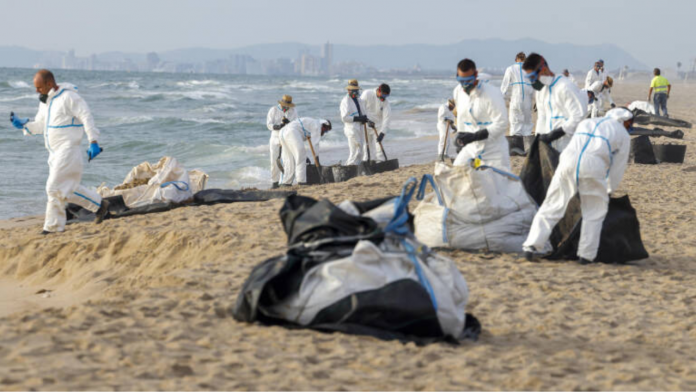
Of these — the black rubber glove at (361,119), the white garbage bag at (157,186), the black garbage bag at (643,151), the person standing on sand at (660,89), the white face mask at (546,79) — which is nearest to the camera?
the white face mask at (546,79)

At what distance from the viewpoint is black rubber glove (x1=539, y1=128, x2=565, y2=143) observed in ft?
21.8

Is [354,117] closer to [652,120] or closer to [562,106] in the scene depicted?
[562,106]

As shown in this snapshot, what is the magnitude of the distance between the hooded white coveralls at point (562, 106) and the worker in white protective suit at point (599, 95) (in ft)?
33.2

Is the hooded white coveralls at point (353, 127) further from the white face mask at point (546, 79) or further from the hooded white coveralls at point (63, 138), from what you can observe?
the white face mask at point (546, 79)

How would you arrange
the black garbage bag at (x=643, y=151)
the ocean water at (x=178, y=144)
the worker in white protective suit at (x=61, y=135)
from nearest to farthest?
the worker in white protective suit at (x=61, y=135)
the black garbage bag at (x=643, y=151)
the ocean water at (x=178, y=144)

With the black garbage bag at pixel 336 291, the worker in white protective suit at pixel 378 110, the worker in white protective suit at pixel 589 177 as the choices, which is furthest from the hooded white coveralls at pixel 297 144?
the black garbage bag at pixel 336 291

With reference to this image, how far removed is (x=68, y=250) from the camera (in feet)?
23.9

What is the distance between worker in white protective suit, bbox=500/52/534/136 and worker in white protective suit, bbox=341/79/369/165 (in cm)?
236

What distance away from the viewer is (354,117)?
12547 mm

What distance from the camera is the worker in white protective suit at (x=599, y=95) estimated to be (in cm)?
1700

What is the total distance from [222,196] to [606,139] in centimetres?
493

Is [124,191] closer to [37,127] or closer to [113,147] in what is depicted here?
[37,127]

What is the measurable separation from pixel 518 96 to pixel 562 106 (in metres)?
5.72

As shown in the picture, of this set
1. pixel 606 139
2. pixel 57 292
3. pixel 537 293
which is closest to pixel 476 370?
pixel 537 293
